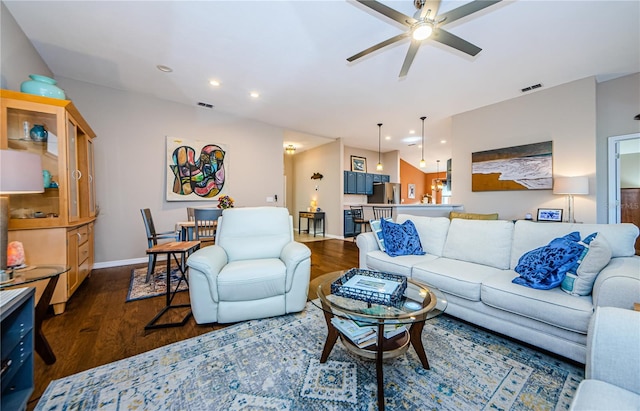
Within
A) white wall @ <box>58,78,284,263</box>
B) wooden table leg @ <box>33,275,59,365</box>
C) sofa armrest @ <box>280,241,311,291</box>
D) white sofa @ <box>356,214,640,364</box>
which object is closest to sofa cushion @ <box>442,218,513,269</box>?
white sofa @ <box>356,214,640,364</box>

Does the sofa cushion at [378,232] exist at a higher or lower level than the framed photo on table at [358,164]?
lower

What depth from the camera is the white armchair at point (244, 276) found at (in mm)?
1890

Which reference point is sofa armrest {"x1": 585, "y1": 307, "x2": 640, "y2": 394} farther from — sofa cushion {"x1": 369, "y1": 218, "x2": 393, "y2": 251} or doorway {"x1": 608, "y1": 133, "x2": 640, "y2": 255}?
doorway {"x1": 608, "y1": 133, "x2": 640, "y2": 255}

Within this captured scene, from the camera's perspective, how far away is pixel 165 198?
4191 mm

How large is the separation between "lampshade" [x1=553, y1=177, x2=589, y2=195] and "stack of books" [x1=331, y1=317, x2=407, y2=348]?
3594 millimetres

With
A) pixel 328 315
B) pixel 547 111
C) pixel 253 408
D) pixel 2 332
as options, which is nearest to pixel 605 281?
pixel 328 315

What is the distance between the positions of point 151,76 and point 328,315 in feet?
13.3

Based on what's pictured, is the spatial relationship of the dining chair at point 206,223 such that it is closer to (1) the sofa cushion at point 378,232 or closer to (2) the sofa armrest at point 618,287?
(1) the sofa cushion at point 378,232

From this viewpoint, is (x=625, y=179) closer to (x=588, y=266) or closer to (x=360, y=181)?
(x=588, y=266)

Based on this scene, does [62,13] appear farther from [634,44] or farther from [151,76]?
[634,44]

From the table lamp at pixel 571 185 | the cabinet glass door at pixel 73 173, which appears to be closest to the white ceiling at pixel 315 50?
the cabinet glass door at pixel 73 173

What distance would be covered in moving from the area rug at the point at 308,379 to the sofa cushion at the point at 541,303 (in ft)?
0.95

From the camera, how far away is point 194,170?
4402 millimetres

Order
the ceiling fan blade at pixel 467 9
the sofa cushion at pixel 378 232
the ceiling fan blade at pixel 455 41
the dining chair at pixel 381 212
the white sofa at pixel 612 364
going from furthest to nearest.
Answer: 1. the dining chair at pixel 381 212
2. the sofa cushion at pixel 378 232
3. the ceiling fan blade at pixel 455 41
4. the ceiling fan blade at pixel 467 9
5. the white sofa at pixel 612 364
